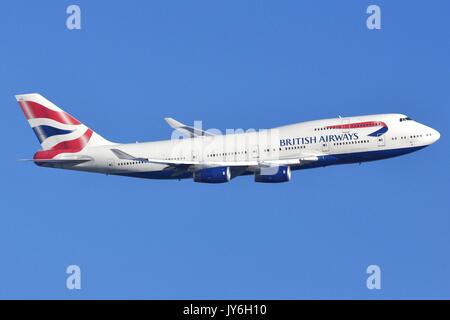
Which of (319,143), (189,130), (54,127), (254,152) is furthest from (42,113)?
(319,143)

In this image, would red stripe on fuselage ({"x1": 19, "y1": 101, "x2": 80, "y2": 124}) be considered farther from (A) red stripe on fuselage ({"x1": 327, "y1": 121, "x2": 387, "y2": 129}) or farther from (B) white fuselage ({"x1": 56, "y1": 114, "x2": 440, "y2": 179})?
(A) red stripe on fuselage ({"x1": 327, "y1": 121, "x2": 387, "y2": 129})

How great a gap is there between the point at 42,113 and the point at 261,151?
820 inches

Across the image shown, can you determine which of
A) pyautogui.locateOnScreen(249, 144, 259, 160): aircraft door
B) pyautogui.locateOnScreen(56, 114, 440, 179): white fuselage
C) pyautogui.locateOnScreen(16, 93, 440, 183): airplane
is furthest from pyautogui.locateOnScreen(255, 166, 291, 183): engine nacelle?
pyautogui.locateOnScreen(249, 144, 259, 160): aircraft door

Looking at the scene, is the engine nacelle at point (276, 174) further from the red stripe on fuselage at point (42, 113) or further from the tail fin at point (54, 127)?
the red stripe on fuselage at point (42, 113)

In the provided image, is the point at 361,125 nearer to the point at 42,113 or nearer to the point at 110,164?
the point at 110,164

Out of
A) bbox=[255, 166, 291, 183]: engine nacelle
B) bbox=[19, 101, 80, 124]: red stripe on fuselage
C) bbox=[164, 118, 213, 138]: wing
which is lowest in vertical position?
bbox=[255, 166, 291, 183]: engine nacelle

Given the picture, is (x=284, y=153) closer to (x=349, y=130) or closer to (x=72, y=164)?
(x=349, y=130)

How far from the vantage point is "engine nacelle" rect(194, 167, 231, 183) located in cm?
7681

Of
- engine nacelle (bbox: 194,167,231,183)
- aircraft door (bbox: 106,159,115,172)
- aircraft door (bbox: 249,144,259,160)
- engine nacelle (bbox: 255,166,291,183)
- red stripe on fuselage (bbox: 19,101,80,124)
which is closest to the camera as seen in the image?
engine nacelle (bbox: 255,166,291,183)

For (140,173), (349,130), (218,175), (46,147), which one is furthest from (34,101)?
(349,130)

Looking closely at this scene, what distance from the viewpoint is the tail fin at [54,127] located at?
84.1m

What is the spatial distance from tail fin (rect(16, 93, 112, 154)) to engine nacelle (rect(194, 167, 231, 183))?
461 inches

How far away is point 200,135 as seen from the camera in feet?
281

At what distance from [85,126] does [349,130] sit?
942 inches
